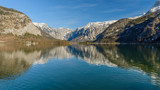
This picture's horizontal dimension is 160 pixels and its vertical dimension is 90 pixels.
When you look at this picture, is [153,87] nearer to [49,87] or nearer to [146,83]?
[146,83]

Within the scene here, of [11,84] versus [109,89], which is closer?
[109,89]

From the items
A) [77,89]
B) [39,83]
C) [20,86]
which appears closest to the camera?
[77,89]

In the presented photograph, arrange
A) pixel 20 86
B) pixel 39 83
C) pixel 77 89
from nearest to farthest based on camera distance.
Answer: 1. pixel 77 89
2. pixel 20 86
3. pixel 39 83

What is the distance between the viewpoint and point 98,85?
3206 centimetres

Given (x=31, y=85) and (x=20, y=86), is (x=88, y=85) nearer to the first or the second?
(x=31, y=85)

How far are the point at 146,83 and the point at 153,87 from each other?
296 centimetres

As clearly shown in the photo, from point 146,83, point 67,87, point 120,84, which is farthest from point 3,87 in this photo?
point 146,83

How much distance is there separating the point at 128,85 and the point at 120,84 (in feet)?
6.46

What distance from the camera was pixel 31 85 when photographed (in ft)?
106

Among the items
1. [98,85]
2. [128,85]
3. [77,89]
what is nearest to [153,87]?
[128,85]

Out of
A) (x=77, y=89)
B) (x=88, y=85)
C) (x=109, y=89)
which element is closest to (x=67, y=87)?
(x=77, y=89)

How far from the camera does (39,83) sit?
3419cm

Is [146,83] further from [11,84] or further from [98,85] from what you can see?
[11,84]

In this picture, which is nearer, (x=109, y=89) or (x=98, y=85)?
(x=109, y=89)
